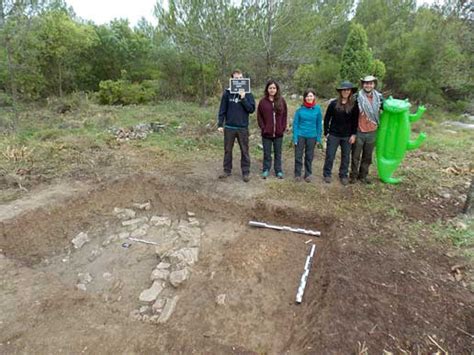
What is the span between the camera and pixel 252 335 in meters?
2.74

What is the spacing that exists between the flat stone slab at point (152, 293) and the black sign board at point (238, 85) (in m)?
2.72

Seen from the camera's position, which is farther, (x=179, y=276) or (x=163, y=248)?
(x=163, y=248)

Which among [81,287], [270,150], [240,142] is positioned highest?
[240,142]

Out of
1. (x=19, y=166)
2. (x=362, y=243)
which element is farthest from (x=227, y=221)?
(x=19, y=166)

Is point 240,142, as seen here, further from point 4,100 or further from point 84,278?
point 4,100

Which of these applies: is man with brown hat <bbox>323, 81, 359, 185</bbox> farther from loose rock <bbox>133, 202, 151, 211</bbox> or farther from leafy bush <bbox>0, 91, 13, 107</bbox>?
leafy bush <bbox>0, 91, 13, 107</bbox>

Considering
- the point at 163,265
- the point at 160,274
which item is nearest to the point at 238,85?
the point at 163,265

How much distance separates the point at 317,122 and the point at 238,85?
123 centimetres

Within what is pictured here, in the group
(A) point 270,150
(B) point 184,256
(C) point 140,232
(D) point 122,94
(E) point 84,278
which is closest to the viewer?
(E) point 84,278

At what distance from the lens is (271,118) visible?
472cm

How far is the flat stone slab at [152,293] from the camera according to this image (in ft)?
10.3

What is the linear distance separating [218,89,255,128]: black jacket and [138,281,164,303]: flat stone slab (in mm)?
2403

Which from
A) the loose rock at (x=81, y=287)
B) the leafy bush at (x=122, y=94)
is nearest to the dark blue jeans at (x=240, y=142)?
the loose rock at (x=81, y=287)

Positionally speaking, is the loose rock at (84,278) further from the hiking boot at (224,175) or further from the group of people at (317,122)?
the group of people at (317,122)
